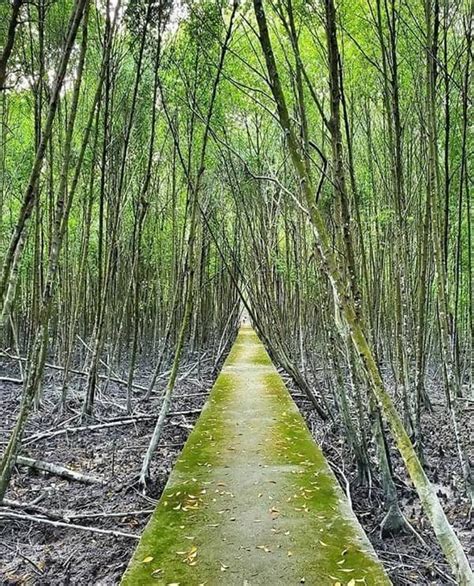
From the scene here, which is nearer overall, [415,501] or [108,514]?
[108,514]

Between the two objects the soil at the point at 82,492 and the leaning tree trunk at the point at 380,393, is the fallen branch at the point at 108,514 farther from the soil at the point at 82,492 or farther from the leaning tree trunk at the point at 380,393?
the leaning tree trunk at the point at 380,393

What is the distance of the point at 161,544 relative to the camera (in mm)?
2072

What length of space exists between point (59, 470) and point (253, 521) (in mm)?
1671

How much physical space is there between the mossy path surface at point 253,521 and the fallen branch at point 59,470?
63 centimetres

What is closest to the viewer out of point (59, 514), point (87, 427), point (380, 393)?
point (380, 393)

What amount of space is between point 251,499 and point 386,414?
1137 millimetres

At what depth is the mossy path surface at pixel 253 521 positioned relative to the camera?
1.84 metres

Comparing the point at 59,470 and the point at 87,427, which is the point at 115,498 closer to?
the point at 59,470

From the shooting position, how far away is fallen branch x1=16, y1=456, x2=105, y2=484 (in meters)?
3.35

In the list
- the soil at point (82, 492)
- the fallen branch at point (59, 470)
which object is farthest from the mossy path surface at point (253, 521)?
the fallen branch at point (59, 470)

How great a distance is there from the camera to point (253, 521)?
229 cm

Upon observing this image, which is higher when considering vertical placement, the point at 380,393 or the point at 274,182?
the point at 274,182

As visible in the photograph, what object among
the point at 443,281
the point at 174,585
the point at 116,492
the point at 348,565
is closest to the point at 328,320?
the point at 443,281

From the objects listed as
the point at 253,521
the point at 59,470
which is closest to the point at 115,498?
the point at 59,470
